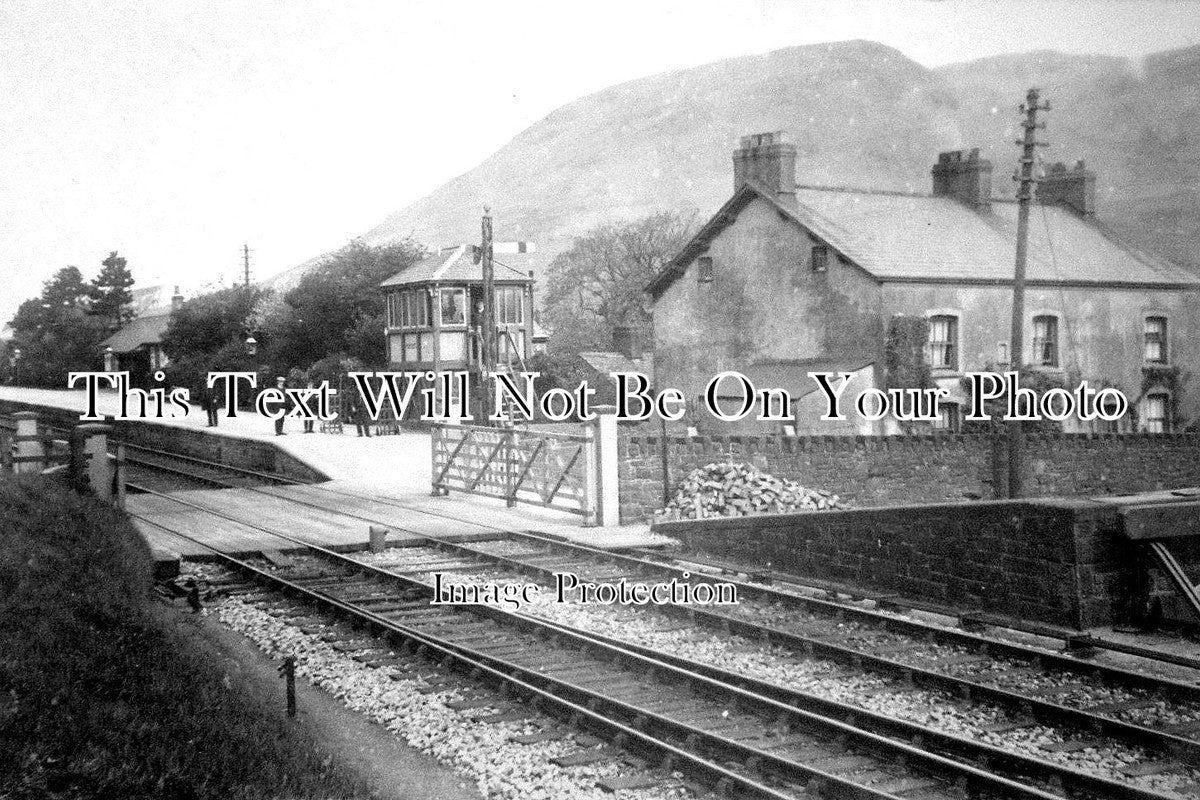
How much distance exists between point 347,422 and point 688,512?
20590 mm

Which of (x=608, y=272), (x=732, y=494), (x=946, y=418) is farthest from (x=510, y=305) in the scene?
(x=732, y=494)

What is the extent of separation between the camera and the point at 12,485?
9.77 meters

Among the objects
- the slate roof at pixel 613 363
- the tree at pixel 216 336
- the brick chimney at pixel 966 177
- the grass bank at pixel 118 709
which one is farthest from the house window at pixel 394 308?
the grass bank at pixel 118 709

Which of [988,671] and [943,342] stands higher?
[943,342]

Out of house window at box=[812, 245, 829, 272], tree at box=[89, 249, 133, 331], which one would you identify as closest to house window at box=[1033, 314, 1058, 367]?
house window at box=[812, 245, 829, 272]

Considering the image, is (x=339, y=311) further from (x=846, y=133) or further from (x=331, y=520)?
(x=331, y=520)

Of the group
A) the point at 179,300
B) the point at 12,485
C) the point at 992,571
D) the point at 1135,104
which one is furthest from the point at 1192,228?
the point at 179,300

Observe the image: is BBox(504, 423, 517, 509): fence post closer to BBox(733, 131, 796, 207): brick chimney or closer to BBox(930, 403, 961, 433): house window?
BBox(930, 403, 961, 433): house window

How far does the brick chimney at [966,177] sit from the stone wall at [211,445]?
1686 cm

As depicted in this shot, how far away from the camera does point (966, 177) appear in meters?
27.8

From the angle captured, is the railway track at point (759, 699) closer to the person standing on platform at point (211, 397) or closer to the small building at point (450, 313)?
the person standing on platform at point (211, 397)

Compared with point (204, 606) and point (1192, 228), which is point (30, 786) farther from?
point (1192, 228)

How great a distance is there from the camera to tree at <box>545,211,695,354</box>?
49594 mm

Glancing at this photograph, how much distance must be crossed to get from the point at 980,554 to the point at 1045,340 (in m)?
16.5
